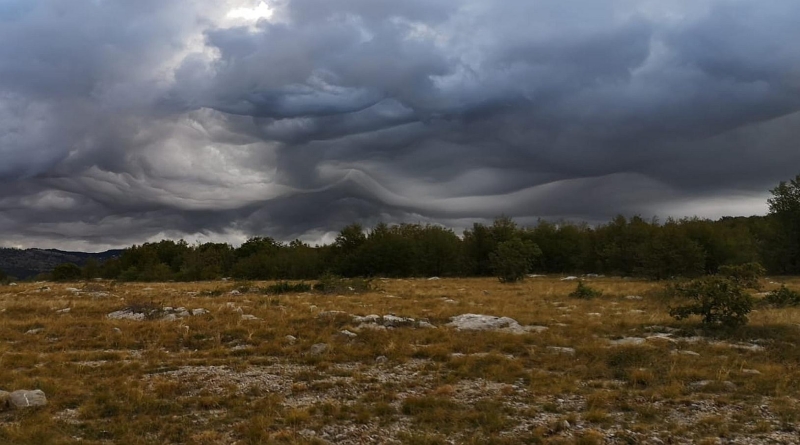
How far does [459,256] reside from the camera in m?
79.2

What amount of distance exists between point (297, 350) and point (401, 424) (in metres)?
7.23

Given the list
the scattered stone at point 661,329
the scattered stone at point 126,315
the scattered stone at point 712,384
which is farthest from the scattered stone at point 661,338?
the scattered stone at point 126,315

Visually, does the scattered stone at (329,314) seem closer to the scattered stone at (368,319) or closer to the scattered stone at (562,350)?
the scattered stone at (368,319)

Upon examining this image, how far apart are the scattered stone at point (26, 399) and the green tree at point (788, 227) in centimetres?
6630

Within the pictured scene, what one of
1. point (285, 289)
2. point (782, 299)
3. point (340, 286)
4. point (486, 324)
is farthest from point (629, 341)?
point (285, 289)

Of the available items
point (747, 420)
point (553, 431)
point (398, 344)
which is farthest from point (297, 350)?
point (747, 420)

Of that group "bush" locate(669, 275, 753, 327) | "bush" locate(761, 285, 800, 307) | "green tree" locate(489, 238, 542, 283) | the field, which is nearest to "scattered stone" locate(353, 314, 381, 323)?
the field

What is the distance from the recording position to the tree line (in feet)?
165

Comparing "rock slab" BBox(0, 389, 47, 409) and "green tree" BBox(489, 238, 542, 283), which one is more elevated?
"green tree" BBox(489, 238, 542, 283)

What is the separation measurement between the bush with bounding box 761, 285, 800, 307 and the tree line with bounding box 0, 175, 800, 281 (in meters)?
23.1

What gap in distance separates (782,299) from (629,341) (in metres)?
13.1

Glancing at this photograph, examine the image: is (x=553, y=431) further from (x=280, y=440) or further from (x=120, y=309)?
(x=120, y=309)

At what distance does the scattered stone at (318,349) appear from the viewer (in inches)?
617

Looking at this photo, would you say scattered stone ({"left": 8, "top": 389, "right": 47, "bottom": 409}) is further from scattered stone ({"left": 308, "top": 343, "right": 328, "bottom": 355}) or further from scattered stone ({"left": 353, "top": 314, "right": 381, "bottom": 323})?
scattered stone ({"left": 353, "top": 314, "right": 381, "bottom": 323})
